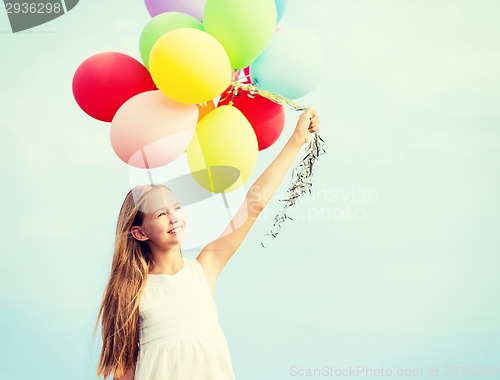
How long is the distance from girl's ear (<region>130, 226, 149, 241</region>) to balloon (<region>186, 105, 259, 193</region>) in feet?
0.73

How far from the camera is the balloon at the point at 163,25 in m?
1.83

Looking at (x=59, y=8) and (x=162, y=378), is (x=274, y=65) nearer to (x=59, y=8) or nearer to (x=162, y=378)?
(x=162, y=378)

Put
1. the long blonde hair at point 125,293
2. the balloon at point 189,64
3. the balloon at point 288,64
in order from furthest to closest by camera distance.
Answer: the balloon at point 288,64 → the long blonde hair at point 125,293 → the balloon at point 189,64

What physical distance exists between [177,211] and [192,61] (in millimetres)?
450

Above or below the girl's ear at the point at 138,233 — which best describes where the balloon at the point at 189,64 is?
above

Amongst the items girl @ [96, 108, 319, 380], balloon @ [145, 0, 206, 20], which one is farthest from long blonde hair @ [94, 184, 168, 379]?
balloon @ [145, 0, 206, 20]

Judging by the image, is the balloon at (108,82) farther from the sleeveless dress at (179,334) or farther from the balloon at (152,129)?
the sleeveless dress at (179,334)

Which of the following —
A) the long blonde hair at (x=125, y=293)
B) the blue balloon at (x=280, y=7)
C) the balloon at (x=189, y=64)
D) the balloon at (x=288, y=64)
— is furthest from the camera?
the blue balloon at (x=280, y=7)

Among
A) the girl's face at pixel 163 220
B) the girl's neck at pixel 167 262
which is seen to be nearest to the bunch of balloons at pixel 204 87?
the girl's face at pixel 163 220

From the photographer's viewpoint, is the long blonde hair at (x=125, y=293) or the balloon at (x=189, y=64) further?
the long blonde hair at (x=125, y=293)

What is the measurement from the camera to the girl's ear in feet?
6.14

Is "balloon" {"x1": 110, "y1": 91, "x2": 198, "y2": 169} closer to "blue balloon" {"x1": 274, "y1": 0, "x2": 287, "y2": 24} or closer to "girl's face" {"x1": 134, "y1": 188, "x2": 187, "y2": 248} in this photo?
"girl's face" {"x1": 134, "y1": 188, "x2": 187, "y2": 248}

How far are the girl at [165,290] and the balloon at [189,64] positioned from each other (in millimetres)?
313

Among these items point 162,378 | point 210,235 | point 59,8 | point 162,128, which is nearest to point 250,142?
point 162,128
